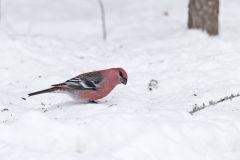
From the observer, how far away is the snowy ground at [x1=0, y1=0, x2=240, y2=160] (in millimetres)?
5898

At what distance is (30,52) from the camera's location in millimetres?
10820

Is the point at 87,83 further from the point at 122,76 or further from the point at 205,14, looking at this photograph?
the point at 205,14

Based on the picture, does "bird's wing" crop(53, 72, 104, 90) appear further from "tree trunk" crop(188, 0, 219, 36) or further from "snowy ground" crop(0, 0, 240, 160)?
"tree trunk" crop(188, 0, 219, 36)

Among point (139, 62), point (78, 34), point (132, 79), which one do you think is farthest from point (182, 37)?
point (78, 34)

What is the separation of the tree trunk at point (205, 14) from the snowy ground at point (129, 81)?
0.20 meters

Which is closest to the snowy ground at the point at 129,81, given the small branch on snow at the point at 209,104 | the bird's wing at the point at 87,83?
the small branch on snow at the point at 209,104

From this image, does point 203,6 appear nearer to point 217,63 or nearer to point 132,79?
point 217,63

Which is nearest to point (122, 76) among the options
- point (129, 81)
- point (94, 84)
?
point (94, 84)

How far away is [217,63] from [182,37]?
6.31ft

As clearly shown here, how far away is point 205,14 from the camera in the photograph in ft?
37.7

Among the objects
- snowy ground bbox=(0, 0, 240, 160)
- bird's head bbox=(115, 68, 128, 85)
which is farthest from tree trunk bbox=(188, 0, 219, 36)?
bird's head bbox=(115, 68, 128, 85)

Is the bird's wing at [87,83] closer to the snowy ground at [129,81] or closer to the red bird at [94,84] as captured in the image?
the red bird at [94,84]

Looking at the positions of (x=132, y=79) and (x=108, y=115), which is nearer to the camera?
(x=108, y=115)

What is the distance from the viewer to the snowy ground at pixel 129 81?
590 cm
